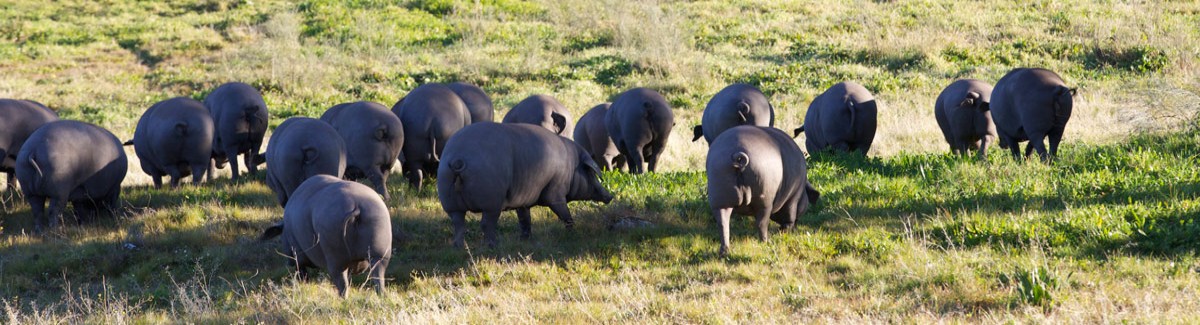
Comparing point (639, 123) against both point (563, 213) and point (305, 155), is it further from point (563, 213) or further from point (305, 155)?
point (305, 155)

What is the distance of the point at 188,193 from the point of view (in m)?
13.1

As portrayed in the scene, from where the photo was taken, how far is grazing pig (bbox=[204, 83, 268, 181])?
14.2m

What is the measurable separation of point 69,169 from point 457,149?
5.09 metres

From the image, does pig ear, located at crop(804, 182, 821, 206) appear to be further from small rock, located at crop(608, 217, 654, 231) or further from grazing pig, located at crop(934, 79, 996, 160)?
grazing pig, located at crop(934, 79, 996, 160)

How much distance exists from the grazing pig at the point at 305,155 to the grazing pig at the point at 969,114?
7.56 metres

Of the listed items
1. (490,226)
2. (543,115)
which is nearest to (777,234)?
(490,226)

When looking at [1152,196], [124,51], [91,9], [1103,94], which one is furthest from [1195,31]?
[91,9]

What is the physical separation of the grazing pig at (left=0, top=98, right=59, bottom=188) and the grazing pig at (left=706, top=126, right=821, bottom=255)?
890 centimetres

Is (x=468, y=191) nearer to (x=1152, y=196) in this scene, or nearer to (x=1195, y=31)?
(x=1152, y=196)

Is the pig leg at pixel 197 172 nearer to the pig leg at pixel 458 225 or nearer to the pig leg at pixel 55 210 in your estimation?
the pig leg at pixel 55 210

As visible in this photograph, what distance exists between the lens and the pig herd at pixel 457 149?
27.8ft

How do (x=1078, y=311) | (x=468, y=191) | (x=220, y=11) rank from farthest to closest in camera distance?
(x=220, y=11), (x=468, y=191), (x=1078, y=311)

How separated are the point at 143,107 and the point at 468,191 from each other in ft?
56.0

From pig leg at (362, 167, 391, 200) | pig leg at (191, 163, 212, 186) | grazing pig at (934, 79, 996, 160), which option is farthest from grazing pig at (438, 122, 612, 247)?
grazing pig at (934, 79, 996, 160)
